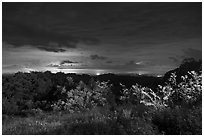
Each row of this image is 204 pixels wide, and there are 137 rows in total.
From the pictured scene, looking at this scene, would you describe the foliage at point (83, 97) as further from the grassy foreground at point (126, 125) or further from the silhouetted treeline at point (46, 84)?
the grassy foreground at point (126, 125)

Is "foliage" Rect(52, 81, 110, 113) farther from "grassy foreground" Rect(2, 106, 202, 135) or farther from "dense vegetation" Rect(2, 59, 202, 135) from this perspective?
"grassy foreground" Rect(2, 106, 202, 135)

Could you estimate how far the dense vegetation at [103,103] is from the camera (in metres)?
7.13

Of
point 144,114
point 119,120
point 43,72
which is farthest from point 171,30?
point 43,72

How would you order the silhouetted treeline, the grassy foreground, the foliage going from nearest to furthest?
the grassy foreground, the silhouetted treeline, the foliage

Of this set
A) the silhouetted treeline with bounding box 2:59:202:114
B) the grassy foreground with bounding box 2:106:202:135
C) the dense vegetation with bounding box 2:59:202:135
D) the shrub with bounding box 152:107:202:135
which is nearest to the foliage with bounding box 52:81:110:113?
the dense vegetation with bounding box 2:59:202:135

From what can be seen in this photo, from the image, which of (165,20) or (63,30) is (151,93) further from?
(63,30)

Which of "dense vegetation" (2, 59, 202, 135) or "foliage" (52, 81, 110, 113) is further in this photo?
"foliage" (52, 81, 110, 113)

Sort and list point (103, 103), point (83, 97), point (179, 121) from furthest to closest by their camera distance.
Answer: point (83, 97) → point (103, 103) → point (179, 121)

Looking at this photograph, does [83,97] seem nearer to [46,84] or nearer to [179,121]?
[46,84]

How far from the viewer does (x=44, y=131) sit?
7.09 metres

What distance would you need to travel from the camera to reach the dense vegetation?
7.13 meters

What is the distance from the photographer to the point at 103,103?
10.6 m

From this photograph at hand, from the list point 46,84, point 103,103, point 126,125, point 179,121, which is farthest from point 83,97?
point 179,121

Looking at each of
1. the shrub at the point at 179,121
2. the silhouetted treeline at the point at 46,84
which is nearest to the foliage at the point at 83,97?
the silhouetted treeline at the point at 46,84
